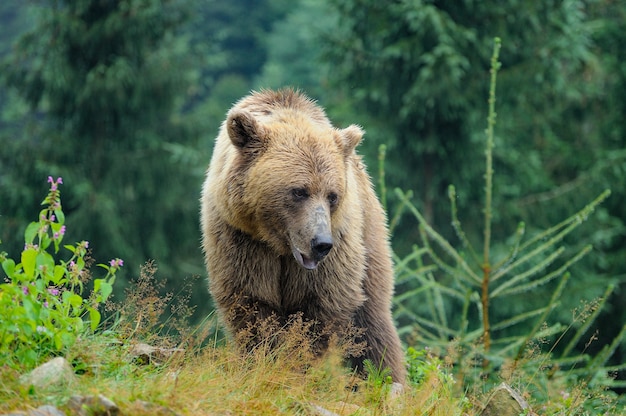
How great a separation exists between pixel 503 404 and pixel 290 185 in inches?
66.3

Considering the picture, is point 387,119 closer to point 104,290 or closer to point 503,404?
point 503,404

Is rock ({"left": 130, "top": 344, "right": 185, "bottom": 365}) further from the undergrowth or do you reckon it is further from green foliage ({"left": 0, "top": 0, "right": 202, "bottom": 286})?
green foliage ({"left": 0, "top": 0, "right": 202, "bottom": 286})

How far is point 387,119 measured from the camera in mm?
16031

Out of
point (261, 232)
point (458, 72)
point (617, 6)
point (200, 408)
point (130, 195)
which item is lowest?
point (130, 195)

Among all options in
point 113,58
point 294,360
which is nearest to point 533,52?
point 113,58

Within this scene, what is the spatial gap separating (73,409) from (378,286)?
271 centimetres

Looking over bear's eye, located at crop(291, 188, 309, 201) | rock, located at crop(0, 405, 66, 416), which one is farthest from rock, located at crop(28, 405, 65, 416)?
bear's eye, located at crop(291, 188, 309, 201)

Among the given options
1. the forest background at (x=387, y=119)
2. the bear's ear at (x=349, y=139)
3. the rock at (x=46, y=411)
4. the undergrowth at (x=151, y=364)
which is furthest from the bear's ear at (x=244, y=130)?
the forest background at (x=387, y=119)

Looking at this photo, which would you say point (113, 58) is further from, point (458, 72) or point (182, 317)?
point (182, 317)

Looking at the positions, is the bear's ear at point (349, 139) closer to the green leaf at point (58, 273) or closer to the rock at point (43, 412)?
the green leaf at point (58, 273)

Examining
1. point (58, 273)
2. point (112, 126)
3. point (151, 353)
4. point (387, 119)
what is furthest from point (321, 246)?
point (112, 126)

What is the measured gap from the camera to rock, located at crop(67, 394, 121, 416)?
3.62 meters

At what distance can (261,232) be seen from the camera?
17.6ft

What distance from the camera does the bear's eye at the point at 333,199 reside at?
17.4 ft
